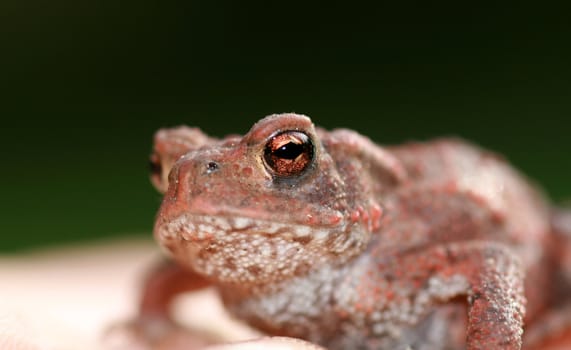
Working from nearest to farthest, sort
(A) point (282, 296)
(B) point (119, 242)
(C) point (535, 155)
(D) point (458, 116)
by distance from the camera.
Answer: (A) point (282, 296)
(B) point (119, 242)
(C) point (535, 155)
(D) point (458, 116)

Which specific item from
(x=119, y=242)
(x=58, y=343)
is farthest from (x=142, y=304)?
(x=119, y=242)

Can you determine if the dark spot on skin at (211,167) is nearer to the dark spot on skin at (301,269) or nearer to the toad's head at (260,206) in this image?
the toad's head at (260,206)

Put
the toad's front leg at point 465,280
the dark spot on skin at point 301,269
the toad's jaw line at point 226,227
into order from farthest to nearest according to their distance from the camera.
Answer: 1. the dark spot on skin at point 301,269
2. the toad's front leg at point 465,280
3. the toad's jaw line at point 226,227

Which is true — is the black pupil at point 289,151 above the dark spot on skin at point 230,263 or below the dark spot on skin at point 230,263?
above

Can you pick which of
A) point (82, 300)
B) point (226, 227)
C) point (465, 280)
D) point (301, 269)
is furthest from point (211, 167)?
point (82, 300)

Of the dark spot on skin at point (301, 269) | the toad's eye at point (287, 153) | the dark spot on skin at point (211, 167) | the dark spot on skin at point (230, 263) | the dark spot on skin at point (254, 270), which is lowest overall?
the dark spot on skin at point (254, 270)

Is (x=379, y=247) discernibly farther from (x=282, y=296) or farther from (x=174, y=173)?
(x=174, y=173)

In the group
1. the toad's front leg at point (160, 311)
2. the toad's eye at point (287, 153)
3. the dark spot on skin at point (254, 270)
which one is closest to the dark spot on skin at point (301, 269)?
the dark spot on skin at point (254, 270)

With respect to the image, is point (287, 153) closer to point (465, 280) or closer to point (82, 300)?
point (465, 280)

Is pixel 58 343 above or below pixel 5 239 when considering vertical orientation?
below
